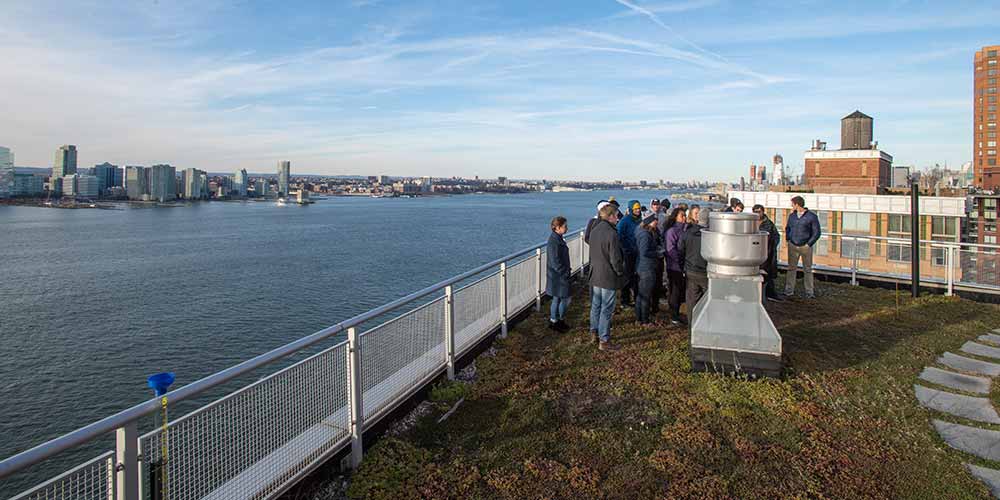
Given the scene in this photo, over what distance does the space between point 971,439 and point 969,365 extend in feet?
7.45

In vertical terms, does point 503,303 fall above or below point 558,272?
below

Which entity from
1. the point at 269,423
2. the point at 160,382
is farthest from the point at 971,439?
the point at 160,382

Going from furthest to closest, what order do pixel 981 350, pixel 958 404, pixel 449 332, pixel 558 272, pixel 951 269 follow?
pixel 951 269 < pixel 558 272 < pixel 981 350 < pixel 449 332 < pixel 958 404

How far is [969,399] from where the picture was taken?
5.21 meters

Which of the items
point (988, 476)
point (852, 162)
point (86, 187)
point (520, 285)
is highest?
point (86, 187)

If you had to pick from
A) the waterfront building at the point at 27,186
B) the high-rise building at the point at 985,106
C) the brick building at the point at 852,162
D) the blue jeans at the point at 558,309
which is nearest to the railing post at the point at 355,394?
the blue jeans at the point at 558,309

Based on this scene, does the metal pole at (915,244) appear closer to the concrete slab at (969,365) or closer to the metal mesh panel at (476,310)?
the concrete slab at (969,365)

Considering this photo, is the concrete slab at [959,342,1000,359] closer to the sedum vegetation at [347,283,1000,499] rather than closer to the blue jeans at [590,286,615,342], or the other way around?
the sedum vegetation at [347,283,1000,499]

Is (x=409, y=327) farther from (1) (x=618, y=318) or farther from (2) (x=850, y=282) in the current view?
(2) (x=850, y=282)

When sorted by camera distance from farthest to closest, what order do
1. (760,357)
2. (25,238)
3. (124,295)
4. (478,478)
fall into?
1. (25,238)
2. (124,295)
3. (760,357)
4. (478,478)

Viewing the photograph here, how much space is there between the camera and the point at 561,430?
4.69m

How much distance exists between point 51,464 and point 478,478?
1342 centimetres

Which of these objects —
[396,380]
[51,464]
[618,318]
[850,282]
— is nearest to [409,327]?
[396,380]

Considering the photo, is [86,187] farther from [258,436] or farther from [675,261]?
[258,436]
